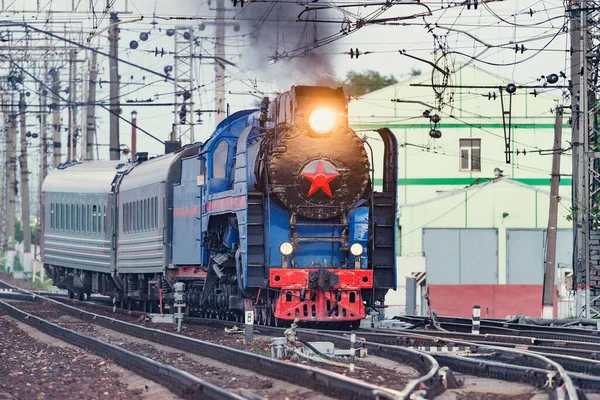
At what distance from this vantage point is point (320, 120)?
20.4m

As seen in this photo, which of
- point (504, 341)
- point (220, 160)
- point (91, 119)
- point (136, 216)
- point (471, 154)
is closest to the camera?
point (504, 341)

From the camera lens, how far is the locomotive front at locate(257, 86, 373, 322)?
20.2m

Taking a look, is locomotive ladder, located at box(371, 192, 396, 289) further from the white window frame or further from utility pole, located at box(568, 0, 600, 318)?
the white window frame

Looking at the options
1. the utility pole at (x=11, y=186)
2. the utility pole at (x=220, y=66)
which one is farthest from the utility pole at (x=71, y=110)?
the utility pole at (x=220, y=66)

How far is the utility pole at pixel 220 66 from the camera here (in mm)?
33406

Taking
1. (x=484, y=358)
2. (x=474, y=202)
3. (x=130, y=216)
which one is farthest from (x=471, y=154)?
(x=484, y=358)

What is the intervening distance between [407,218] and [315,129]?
2885cm

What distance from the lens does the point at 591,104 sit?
26469 millimetres

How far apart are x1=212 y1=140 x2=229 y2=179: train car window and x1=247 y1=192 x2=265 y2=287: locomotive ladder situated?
7.20 feet

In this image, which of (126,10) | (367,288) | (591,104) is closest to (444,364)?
(367,288)

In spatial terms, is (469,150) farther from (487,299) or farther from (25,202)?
(25,202)

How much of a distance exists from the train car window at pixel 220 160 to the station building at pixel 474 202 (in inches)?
623

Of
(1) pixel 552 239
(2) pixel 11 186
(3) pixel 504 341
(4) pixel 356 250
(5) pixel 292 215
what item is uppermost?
(2) pixel 11 186

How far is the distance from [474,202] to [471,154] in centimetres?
518
